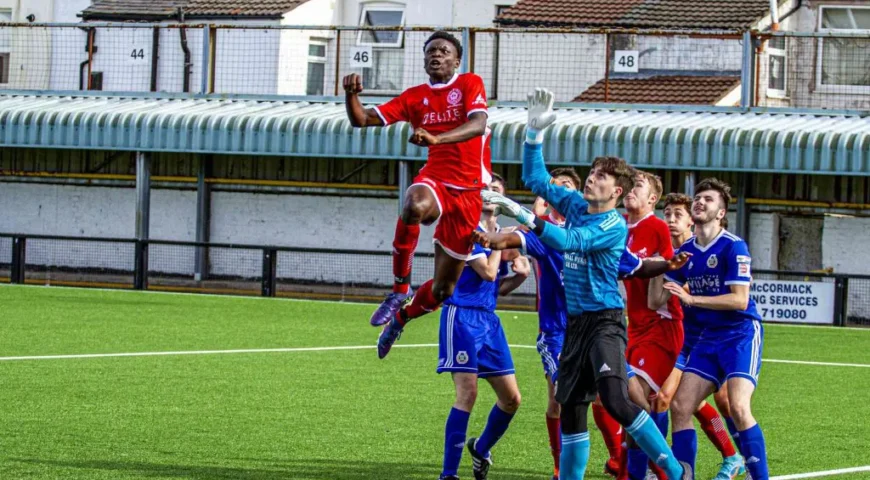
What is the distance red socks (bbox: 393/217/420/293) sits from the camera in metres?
10.5

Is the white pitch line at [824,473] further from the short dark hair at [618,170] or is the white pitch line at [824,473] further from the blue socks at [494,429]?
the short dark hair at [618,170]

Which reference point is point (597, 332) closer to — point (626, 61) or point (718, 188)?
point (718, 188)

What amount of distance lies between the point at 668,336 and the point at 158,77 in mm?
27781

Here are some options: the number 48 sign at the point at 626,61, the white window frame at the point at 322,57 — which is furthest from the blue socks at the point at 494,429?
the white window frame at the point at 322,57

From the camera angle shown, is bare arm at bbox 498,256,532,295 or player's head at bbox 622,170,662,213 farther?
bare arm at bbox 498,256,532,295

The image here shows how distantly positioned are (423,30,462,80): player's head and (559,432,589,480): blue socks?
259 cm

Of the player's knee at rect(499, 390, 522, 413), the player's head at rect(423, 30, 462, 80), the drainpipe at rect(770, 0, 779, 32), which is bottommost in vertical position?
the player's knee at rect(499, 390, 522, 413)

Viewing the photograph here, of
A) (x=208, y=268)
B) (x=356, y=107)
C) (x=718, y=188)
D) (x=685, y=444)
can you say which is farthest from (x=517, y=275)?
(x=208, y=268)

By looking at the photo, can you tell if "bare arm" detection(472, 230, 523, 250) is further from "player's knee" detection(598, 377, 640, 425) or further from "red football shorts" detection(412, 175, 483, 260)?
"red football shorts" detection(412, 175, 483, 260)

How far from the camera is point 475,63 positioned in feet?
111

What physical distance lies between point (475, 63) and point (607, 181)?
997 inches

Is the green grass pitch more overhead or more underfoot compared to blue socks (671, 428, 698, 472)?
more underfoot

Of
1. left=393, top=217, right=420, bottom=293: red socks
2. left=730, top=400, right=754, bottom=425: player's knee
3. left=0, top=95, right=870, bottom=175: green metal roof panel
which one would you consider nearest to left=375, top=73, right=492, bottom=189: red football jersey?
left=393, top=217, right=420, bottom=293: red socks

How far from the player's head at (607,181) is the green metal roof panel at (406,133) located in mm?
16852
